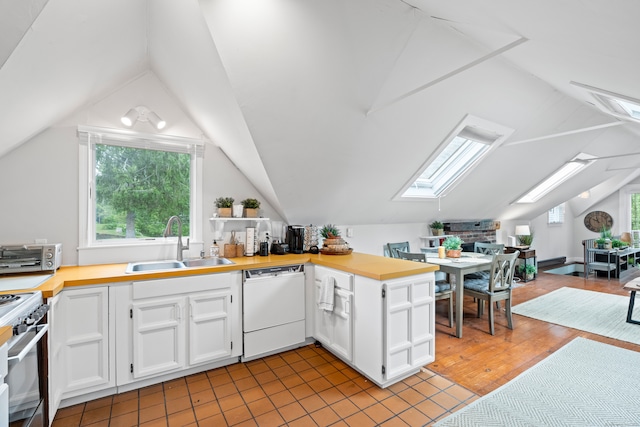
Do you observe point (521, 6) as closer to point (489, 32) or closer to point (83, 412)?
point (489, 32)

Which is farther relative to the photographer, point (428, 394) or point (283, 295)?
point (283, 295)

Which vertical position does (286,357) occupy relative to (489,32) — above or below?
below

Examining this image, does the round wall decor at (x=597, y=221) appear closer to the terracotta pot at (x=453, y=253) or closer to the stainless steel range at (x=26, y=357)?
the terracotta pot at (x=453, y=253)

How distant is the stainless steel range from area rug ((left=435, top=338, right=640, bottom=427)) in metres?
2.12

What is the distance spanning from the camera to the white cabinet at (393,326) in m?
2.16

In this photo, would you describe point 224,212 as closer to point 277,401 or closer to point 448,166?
point 277,401

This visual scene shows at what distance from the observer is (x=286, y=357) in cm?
273

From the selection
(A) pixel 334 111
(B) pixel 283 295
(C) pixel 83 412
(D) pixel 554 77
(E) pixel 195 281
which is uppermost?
(D) pixel 554 77

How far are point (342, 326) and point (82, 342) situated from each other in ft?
5.96

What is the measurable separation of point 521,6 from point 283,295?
2459mm

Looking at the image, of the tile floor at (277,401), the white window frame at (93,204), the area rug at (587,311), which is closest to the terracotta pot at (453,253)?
the area rug at (587,311)

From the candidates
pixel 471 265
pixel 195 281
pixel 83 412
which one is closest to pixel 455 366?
pixel 471 265

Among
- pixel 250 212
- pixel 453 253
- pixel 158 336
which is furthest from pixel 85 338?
pixel 453 253

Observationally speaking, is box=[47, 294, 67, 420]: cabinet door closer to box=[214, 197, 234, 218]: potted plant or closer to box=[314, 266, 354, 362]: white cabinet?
box=[214, 197, 234, 218]: potted plant
